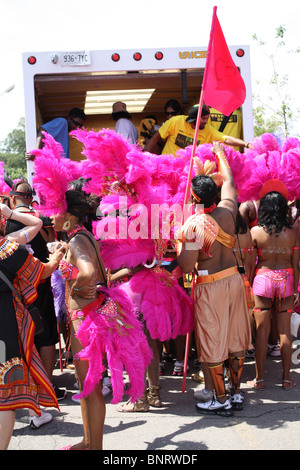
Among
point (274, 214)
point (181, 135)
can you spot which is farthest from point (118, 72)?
point (274, 214)

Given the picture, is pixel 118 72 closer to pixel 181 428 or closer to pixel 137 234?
pixel 137 234

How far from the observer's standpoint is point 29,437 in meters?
3.91

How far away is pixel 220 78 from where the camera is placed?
456 cm

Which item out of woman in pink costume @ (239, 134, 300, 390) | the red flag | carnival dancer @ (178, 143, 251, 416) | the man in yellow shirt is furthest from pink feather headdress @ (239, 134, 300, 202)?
carnival dancer @ (178, 143, 251, 416)

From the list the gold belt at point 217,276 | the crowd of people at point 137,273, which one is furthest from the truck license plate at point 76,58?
the gold belt at point 217,276

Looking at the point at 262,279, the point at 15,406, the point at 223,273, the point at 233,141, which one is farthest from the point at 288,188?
the point at 15,406

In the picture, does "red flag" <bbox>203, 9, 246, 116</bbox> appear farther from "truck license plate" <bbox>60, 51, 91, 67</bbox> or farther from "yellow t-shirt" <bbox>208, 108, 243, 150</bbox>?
"truck license plate" <bbox>60, 51, 91, 67</bbox>

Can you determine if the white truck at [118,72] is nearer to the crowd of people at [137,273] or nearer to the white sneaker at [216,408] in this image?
the crowd of people at [137,273]

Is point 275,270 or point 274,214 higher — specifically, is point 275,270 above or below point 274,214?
below

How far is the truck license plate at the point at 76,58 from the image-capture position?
240 inches

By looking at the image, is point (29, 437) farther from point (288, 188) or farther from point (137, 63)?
point (137, 63)

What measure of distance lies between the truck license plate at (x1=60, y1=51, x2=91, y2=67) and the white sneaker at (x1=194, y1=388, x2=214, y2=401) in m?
3.98

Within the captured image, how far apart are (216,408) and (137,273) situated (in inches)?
51.7

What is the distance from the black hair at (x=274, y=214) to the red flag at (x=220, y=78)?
106 cm
